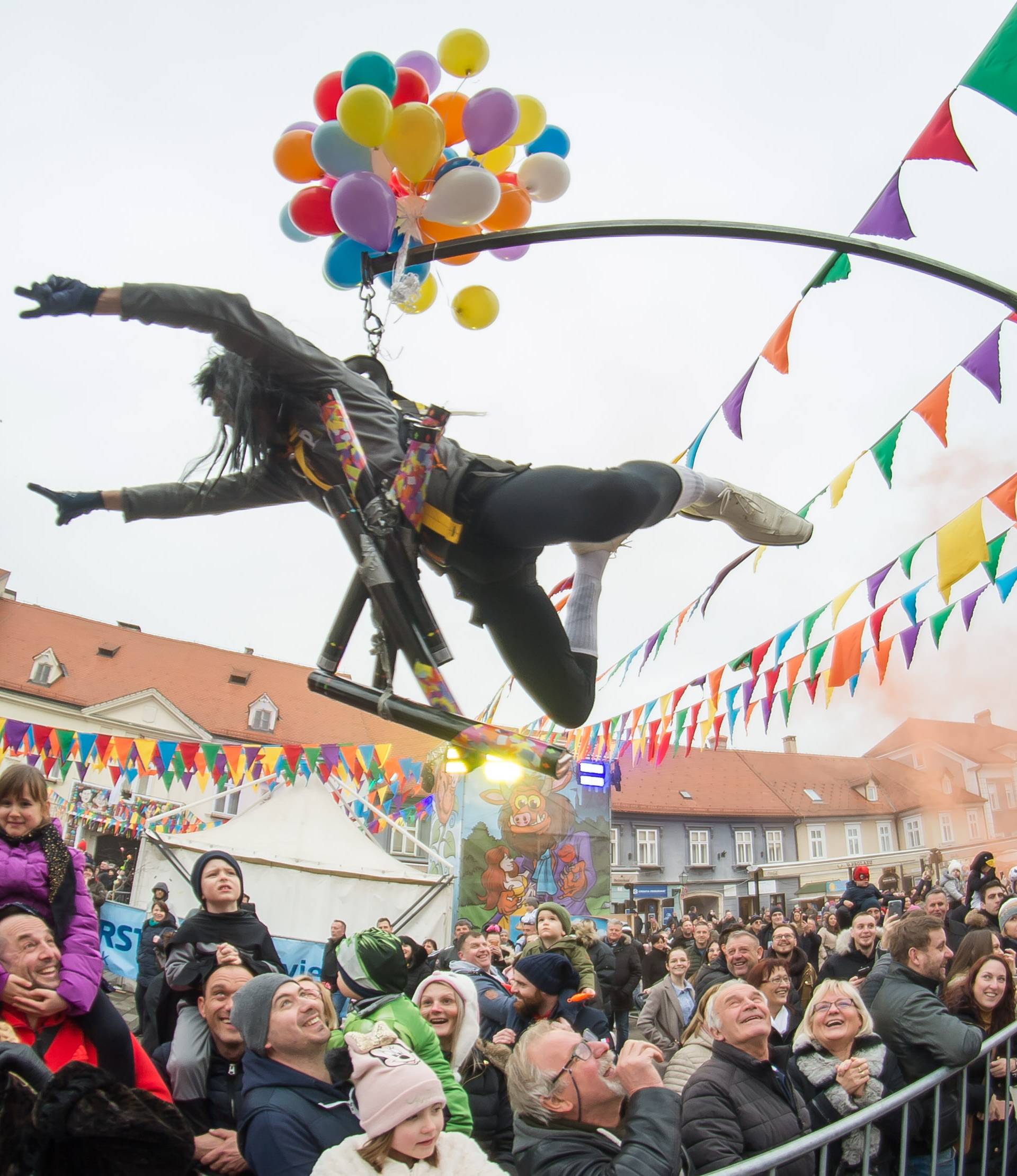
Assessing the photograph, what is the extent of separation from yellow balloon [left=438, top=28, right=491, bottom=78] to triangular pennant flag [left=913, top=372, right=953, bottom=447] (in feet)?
11.1

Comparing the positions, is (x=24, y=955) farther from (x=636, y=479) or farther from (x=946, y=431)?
(x=946, y=431)

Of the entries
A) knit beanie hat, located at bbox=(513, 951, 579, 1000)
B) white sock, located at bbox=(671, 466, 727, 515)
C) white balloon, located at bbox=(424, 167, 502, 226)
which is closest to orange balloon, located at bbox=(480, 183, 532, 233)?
white balloon, located at bbox=(424, 167, 502, 226)

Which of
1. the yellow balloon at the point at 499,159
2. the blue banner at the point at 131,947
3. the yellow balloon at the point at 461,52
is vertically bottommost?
the blue banner at the point at 131,947

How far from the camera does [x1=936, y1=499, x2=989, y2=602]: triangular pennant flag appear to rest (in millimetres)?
5156

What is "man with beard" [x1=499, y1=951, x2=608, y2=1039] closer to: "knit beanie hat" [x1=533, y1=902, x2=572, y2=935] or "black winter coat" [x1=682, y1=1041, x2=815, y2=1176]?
"black winter coat" [x1=682, y1=1041, x2=815, y2=1176]

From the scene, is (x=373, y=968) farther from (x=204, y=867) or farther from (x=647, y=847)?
(x=647, y=847)

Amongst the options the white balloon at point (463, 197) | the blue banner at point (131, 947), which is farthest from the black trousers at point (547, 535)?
the blue banner at point (131, 947)

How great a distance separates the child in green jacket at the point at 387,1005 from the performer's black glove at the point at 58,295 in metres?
2.03

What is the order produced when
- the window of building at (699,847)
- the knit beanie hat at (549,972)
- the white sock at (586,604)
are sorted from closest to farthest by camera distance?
the white sock at (586,604) → the knit beanie hat at (549,972) → the window of building at (699,847)

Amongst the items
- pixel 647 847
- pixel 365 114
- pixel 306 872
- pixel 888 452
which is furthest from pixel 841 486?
pixel 647 847

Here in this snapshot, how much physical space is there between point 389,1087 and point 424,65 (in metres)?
2.80

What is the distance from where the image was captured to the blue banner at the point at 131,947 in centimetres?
968

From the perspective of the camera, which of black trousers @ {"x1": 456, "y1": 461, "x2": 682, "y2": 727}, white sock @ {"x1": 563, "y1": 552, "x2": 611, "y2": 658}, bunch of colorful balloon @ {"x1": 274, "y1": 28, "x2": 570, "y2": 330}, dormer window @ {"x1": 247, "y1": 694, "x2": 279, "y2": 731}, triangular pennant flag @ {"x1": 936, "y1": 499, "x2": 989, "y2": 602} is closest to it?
black trousers @ {"x1": 456, "y1": 461, "x2": 682, "y2": 727}

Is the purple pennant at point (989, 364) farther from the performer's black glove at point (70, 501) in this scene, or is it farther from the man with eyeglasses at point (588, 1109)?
the performer's black glove at point (70, 501)
